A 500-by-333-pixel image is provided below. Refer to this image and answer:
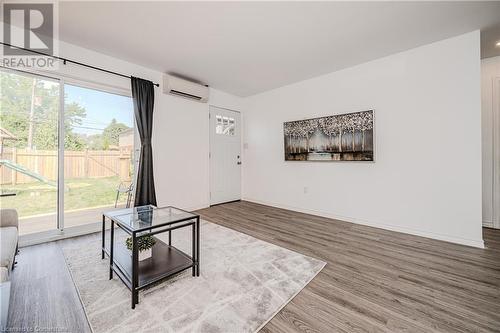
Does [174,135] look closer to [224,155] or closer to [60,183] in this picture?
[224,155]

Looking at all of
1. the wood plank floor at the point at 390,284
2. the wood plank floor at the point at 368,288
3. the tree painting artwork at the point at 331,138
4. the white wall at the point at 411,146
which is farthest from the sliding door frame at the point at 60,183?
the white wall at the point at 411,146

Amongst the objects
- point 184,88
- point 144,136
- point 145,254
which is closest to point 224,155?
point 184,88

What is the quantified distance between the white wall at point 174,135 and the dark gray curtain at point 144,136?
19 cm

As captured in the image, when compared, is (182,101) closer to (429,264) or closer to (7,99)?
(7,99)

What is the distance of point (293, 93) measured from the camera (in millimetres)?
4148

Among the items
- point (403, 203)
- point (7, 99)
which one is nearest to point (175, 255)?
point (7, 99)

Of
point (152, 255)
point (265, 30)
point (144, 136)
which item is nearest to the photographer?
point (152, 255)

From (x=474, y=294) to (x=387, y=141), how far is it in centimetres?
203

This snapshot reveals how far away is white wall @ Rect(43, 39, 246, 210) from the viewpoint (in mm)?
3021

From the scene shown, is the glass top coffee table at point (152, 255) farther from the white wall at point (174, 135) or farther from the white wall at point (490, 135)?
the white wall at point (490, 135)

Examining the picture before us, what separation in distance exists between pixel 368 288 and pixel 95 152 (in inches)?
149

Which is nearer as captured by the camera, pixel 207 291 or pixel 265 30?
pixel 207 291

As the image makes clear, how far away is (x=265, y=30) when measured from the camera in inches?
95.7

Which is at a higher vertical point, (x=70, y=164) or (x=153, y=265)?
(x=70, y=164)
